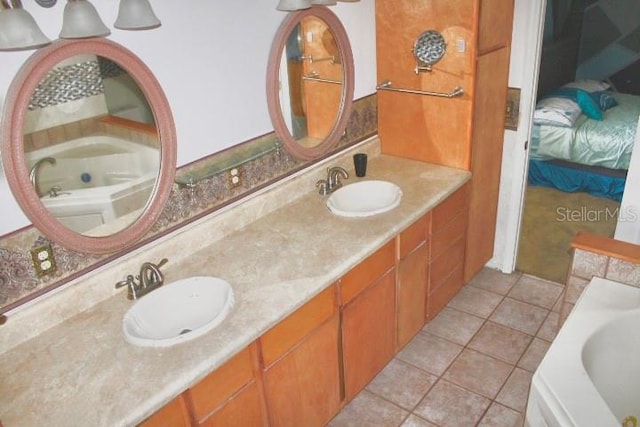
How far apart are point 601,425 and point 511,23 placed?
2126mm

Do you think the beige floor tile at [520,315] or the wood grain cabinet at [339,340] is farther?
the beige floor tile at [520,315]

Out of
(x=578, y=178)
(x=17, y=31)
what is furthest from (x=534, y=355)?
(x=17, y=31)

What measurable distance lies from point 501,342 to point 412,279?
663mm

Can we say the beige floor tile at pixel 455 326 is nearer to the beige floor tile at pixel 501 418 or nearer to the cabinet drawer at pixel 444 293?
the cabinet drawer at pixel 444 293

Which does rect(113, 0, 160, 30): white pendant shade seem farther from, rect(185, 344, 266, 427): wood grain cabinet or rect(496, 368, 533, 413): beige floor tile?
rect(496, 368, 533, 413): beige floor tile

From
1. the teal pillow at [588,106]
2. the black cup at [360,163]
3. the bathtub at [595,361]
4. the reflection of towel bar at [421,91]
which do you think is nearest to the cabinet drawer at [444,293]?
the black cup at [360,163]

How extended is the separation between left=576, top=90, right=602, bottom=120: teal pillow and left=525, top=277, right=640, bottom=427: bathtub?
9.67 ft

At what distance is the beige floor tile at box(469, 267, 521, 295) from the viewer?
10.9 feet

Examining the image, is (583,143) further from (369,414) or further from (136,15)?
(136,15)

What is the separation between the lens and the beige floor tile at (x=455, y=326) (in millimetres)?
2914

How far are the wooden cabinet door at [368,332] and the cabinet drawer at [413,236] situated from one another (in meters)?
0.13

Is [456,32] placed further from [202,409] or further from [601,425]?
[202,409]

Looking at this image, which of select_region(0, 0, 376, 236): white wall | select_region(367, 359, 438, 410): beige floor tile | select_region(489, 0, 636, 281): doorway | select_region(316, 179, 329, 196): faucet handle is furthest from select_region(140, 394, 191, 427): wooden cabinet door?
select_region(489, 0, 636, 281): doorway

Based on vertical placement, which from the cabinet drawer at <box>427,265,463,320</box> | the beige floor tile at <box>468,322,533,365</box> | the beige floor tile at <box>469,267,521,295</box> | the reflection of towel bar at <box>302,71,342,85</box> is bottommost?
the beige floor tile at <box>468,322,533,365</box>
